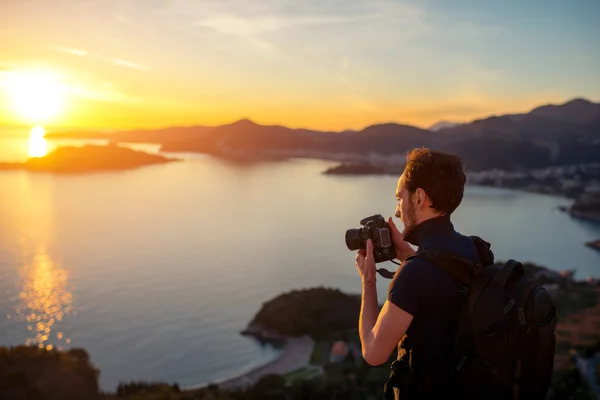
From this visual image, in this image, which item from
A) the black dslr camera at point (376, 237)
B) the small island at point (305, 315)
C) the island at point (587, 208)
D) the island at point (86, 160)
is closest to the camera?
the black dslr camera at point (376, 237)

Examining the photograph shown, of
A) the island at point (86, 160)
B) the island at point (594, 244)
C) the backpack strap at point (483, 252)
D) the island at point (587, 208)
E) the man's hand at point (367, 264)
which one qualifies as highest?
the island at point (86, 160)

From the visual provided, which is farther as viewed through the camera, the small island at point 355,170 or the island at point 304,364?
the small island at point 355,170

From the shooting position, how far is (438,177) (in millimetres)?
1959

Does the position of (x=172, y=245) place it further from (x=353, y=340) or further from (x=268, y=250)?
(x=353, y=340)

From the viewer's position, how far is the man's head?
1963mm

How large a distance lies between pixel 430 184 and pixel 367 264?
44 cm

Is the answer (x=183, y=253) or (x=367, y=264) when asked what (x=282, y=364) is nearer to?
(x=367, y=264)

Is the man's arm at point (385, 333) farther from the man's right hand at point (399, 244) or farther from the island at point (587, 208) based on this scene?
the island at point (587, 208)

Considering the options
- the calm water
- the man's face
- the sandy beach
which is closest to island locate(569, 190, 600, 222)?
the calm water

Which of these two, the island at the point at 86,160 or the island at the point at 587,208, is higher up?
the island at the point at 86,160

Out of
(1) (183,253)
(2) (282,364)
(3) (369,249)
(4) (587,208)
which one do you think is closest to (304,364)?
(2) (282,364)

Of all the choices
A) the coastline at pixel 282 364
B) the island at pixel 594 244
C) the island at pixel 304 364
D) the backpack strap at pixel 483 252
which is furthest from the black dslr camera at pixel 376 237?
the island at pixel 594 244

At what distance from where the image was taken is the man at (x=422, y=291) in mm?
1844

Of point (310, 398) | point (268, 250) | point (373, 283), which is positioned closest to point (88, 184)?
point (268, 250)
